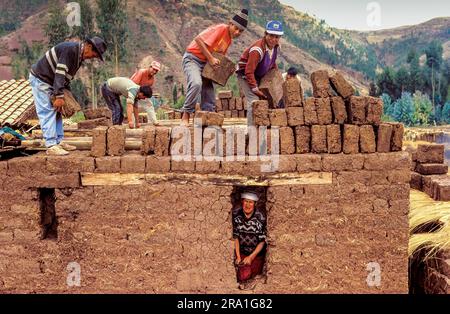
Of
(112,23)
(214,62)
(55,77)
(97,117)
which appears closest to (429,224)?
(214,62)

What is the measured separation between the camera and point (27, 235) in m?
5.54

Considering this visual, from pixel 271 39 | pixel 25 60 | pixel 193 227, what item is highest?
pixel 25 60

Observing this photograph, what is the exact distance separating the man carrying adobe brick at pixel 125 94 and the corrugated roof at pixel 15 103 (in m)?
1.87

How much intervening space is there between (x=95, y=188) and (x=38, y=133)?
283cm

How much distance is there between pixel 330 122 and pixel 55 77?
124 inches

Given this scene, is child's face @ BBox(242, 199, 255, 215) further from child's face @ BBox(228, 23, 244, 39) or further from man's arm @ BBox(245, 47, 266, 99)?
child's face @ BBox(228, 23, 244, 39)

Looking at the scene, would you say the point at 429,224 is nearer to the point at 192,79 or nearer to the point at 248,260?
the point at 248,260

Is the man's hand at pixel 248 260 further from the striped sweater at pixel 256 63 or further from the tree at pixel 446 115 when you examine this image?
the tree at pixel 446 115

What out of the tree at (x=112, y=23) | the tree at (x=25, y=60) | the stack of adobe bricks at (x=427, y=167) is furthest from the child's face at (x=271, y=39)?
the tree at (x=25, y=60)

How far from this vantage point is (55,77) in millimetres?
5680

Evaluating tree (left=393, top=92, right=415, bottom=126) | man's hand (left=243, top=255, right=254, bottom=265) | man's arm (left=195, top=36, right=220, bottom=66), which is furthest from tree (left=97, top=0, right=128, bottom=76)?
man's hand (left=243, top=255, right=254, bottom=265)

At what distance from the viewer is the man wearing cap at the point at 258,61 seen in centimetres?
621
